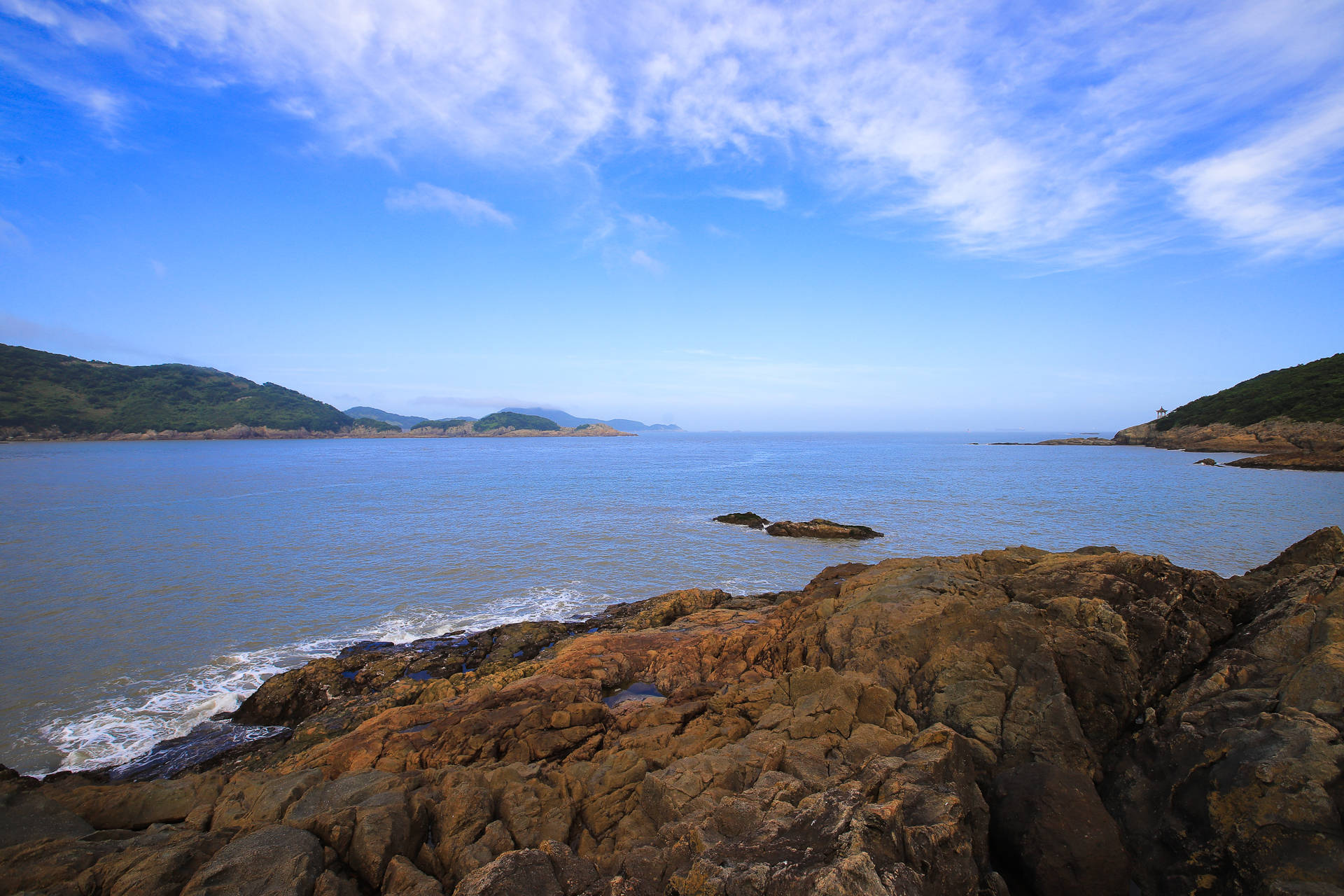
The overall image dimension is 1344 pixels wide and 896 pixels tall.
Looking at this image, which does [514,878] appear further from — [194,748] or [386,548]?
[386,548]

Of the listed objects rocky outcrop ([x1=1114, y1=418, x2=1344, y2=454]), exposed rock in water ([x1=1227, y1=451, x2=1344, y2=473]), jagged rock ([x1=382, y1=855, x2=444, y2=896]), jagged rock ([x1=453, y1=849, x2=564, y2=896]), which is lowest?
jagged rock ([x1=382, y1=855, x2=444, y2=896])

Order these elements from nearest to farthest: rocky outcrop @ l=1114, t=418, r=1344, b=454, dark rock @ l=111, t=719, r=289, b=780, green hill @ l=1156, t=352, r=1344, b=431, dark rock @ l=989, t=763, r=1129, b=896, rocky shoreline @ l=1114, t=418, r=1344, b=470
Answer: dark rock @ l=989, t=763, r=1129, b=896 → dark rock @ l=111, t=719, r=289, b=780 → rocky shoreline @ l=1114, t=418, r=1344, b=470 → rocky outcrop @ l=1114, t=418, r=1344, b=454 → green hill @ l=1156, t=352, r=1344, b=431

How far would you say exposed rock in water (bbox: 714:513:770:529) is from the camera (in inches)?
1259

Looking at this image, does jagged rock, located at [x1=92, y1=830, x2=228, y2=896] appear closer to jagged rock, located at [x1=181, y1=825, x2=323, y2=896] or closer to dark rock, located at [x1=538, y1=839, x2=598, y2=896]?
jagged rock, located at [x1=181, y1=825, x2=323, y2=896]

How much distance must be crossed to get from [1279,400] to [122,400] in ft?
767

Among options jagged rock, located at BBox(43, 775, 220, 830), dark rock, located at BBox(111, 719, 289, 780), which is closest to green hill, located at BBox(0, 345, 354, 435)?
dark rock, located at BBox(111, 719, 289, 780)

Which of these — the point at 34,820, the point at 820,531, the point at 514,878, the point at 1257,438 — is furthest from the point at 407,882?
the point at 1257,438

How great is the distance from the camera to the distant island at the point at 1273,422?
6234 cm

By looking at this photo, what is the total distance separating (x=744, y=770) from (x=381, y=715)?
7.07 meters

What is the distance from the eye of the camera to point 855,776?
6316 millimetres

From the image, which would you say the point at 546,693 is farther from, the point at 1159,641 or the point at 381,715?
the point at 1159,641

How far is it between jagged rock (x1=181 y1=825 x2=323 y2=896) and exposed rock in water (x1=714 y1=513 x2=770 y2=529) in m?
27.1

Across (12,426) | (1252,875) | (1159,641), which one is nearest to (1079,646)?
(1159,641)

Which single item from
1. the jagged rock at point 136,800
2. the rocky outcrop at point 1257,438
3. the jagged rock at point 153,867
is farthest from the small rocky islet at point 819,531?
the rocky outcrop at point 1257,438
